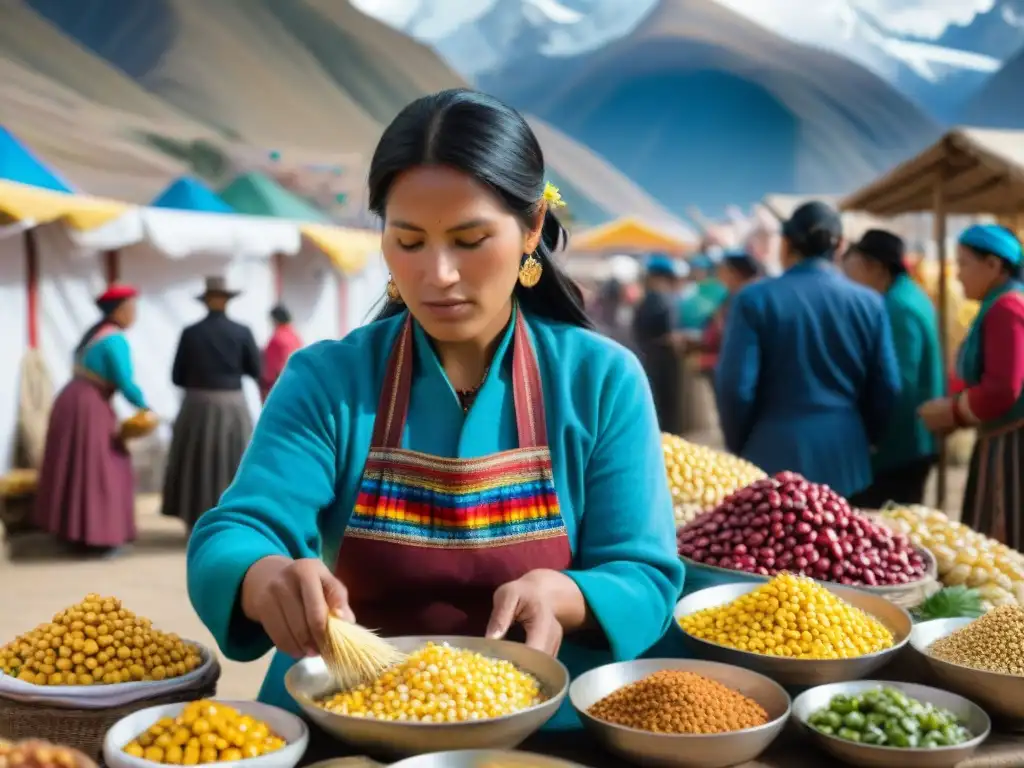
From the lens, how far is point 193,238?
25.9 feet

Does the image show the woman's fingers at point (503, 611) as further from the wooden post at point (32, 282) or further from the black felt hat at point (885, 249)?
the wooden post at point (32, 282)

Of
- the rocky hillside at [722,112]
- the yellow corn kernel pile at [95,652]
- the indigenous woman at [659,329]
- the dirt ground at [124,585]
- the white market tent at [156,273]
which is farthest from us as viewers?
the rocky hillside at [722,112]

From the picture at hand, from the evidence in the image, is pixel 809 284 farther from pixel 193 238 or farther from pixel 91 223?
pixel 193 238

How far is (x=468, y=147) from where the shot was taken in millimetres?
1380

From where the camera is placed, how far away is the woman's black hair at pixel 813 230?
12.1 feet

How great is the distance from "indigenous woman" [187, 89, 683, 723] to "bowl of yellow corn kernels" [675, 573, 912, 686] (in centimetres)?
17

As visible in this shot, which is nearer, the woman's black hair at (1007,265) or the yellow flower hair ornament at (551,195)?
the yellow flower hair ornament at (551,195)

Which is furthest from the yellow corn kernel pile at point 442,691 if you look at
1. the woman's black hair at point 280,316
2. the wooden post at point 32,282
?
the woman's black hair at point 280,316

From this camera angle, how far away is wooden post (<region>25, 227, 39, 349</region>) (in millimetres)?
7156

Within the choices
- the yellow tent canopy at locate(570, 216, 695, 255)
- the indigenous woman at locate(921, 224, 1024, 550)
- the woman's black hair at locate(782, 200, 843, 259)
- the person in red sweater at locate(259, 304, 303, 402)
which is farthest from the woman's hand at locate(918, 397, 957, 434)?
the yellow tent canopy at locate(570, 216, 695, 255)

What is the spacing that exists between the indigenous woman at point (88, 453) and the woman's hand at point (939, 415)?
13.8ft

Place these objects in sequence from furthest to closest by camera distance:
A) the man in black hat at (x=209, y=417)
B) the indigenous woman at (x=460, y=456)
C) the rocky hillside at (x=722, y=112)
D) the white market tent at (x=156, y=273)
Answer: the rocky hillside at (x=722, y=112), the white market tent at (x=156, y=273), the man in black hat at (x=209, y=417), the indigenous woman at (x=460, y=456)

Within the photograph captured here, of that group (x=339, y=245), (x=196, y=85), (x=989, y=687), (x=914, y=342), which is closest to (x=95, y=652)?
(x=989, y=687)

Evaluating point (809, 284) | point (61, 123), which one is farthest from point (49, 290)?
point (61, 123)
